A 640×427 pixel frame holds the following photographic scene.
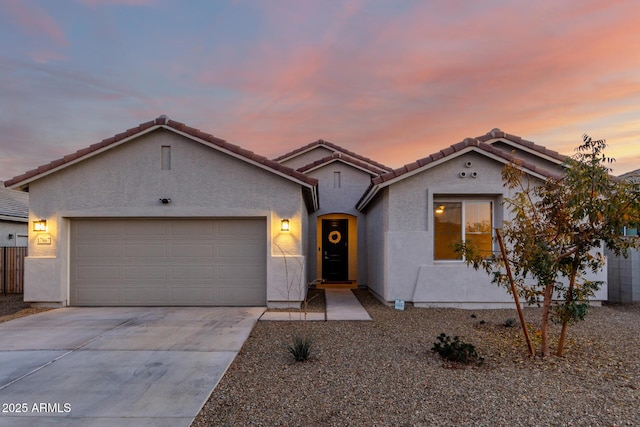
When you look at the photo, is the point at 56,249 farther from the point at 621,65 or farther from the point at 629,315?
the point at 621,65

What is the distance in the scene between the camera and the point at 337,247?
14.9 metres

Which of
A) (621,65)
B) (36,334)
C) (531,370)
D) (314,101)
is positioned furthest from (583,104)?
(36,334)

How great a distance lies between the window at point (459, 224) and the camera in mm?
9672

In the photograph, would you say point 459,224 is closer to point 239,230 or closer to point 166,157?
point 239,230

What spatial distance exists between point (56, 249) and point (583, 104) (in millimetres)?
16603

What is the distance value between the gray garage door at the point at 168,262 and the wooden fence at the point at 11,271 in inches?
205

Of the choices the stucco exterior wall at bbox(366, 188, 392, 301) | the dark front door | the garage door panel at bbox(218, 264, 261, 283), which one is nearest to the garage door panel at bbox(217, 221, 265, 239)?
the garage door panel at bbox(218, 264, 261, 283)

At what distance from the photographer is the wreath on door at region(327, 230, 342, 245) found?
588 inches

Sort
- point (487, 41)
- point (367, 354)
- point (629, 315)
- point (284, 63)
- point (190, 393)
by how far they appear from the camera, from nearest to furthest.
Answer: point (190, 393)
point (367, 354)
point (629, 315)
point (487, 41)
point (284, 63)

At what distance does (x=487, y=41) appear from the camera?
34.1ft

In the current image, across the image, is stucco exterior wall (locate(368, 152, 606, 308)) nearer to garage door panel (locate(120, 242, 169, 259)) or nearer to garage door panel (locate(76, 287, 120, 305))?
garage door panel (locate(120, 242, 169, 259))

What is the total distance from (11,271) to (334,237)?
11.7 m

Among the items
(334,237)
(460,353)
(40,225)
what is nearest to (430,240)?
(460,353)

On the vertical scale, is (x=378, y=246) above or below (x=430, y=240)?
below
